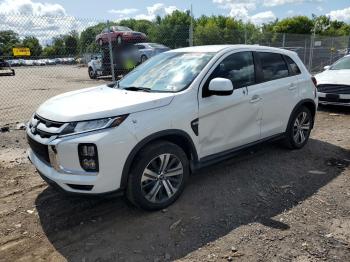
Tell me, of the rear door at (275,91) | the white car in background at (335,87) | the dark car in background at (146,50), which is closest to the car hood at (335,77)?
the white car in background at (335,87)

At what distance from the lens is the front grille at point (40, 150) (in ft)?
12.0

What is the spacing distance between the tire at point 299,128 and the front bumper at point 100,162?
3147mm

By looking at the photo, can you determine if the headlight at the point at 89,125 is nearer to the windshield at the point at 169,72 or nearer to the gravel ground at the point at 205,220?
the gravel ground at the point at 205,220

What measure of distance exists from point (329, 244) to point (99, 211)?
7.88 feet

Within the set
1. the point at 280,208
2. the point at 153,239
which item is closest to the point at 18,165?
the point at 153,239

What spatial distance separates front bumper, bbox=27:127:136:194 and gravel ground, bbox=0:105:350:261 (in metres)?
0.22

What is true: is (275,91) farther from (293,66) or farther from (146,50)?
(146,50)

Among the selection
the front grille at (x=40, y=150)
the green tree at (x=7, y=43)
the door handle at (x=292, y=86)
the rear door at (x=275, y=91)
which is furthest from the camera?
the green tree at (x=7, y=43)

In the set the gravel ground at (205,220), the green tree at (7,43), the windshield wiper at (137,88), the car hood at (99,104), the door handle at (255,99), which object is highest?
the green tree at (7,43)

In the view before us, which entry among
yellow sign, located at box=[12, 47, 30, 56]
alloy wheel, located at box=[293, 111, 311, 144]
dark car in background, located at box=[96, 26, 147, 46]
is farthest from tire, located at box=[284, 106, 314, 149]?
dark car in background, located at box=[96, 26, 147, 46]

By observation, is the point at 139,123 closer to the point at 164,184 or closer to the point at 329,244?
the point at 164,184

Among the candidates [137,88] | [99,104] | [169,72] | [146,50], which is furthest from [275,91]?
[146,50]

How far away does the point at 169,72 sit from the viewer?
461cm

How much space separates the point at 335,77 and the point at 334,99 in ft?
2.10
